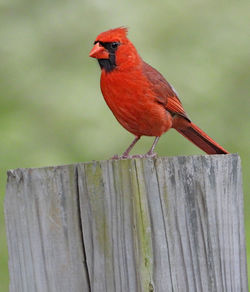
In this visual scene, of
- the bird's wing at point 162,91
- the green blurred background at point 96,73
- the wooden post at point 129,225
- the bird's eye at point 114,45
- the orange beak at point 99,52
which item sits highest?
the green blurred background at point 96,73

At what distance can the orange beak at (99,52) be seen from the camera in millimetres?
3707

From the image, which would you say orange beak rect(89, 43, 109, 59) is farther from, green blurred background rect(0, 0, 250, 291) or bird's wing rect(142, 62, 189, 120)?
green blurred background rect(0, 0, 250, 291)

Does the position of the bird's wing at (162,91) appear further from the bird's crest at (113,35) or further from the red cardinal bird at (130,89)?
the bird's crest at (113,35)

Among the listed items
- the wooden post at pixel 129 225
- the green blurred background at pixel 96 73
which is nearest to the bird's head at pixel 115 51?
the wooden post at pixel 129 225

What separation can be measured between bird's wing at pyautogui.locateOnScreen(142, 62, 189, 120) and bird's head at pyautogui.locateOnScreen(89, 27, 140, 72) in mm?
94

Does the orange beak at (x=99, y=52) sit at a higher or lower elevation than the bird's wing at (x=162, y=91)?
higher

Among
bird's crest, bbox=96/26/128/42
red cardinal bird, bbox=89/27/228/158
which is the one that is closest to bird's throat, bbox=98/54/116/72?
red cardinal bird, bbox=89/27/228/158

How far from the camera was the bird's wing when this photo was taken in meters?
4.03

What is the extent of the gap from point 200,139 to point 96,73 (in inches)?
110

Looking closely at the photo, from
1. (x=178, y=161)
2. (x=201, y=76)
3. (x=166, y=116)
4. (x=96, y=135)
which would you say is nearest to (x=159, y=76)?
(x=166, y=116)

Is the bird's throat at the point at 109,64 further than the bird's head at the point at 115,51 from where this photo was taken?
Yes

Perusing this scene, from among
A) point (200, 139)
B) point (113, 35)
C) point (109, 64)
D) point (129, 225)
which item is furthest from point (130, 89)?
point (129, 225)

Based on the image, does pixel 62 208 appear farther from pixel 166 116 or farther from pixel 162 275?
pixel 166 116

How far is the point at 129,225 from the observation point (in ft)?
8.03
